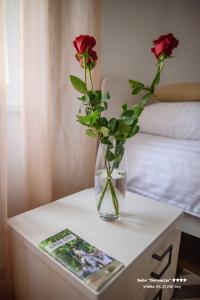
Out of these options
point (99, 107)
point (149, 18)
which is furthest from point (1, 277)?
point (149, 18)

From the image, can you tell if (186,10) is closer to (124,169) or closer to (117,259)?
(124,169)

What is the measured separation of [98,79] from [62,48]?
0.24 m

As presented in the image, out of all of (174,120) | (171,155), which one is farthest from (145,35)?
(171,155)

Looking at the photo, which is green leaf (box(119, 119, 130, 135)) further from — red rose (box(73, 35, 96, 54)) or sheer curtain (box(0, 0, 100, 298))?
sheer curtain (box(0, 0, 100, 298))

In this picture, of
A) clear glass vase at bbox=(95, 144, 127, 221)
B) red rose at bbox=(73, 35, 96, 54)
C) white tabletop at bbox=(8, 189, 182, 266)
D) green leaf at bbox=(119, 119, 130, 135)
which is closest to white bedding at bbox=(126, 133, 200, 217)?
white tabletop at bbox=(8, 189, 182, 266)

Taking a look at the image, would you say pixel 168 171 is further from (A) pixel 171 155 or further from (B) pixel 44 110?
(B) pixel 44 110

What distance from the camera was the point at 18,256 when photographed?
0.63 m

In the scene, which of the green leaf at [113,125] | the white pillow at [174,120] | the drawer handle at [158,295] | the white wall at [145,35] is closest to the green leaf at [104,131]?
the green leaf at [113,125]

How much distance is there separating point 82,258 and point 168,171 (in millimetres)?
533

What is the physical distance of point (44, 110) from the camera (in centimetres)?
80

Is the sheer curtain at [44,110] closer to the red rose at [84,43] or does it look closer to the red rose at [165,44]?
the red rose at [84,43]

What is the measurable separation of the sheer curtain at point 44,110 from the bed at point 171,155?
11.2 inches

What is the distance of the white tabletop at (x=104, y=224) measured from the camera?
0.55 meters

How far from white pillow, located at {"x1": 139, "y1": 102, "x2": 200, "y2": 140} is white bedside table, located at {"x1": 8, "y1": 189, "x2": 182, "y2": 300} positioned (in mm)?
474
